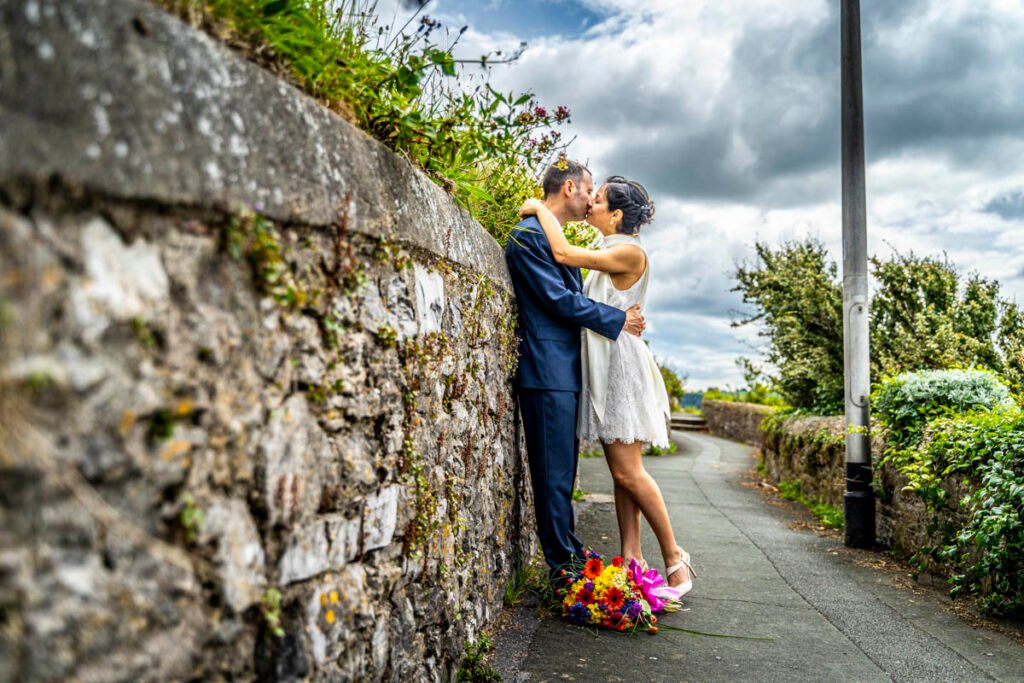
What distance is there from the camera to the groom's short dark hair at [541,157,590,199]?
4.87 meters

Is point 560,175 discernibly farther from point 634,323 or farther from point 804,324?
point 804,324

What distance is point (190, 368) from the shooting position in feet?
4.93

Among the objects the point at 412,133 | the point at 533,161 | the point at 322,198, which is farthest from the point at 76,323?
the point at 533,161

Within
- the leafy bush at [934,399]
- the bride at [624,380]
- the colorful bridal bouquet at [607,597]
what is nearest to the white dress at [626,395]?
the bride at [624,380]

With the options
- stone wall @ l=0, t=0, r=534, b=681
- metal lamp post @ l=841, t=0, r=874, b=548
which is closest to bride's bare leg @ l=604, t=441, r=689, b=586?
stone wall @ l=0, t=0, r=534, b=681

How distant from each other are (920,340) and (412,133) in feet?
32.5

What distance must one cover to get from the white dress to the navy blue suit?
0.12 meters

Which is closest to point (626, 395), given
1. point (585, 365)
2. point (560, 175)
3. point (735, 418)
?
point (585, 365)

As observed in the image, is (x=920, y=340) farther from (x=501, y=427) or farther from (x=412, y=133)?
(x=412, y=133)

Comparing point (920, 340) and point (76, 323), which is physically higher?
point (920, 340)

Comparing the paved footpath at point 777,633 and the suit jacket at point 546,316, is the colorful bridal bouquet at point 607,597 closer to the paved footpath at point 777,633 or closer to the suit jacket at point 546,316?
the paved footpath at point 777,633

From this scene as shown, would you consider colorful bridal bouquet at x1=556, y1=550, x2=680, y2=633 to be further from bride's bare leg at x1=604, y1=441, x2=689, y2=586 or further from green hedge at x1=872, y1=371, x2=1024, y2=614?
green hedge at x1=872, y1=371, x2=1024, y2=614

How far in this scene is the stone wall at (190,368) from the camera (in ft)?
3.94

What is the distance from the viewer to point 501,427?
420 centimetres
